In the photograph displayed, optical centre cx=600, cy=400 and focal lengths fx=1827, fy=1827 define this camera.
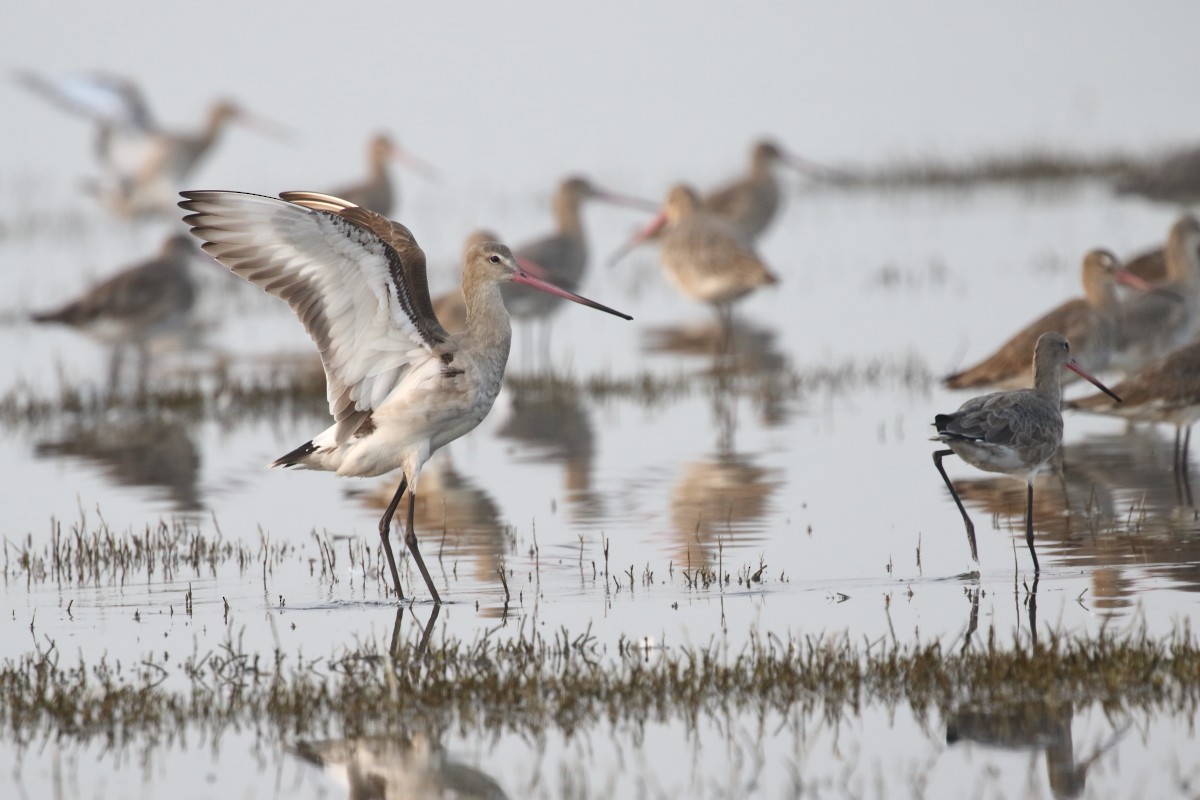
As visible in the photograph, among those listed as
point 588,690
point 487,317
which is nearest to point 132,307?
point 487,317

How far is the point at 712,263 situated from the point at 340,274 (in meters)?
7.94

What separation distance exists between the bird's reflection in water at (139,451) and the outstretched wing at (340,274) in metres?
2.39

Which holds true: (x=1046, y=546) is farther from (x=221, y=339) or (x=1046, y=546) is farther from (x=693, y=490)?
(x=221, y=339)

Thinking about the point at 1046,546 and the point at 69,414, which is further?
the point at 69,414

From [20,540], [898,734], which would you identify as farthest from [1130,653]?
[20,540]

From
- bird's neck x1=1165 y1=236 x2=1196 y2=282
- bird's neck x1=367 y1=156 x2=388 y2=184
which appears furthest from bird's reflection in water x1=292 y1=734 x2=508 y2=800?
bird's neck x1=367 y1=156 x2=388 y2=184

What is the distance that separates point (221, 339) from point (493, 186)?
41.0 feet

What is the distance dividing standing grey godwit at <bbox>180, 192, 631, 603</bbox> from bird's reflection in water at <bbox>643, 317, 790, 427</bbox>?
14.1 ft

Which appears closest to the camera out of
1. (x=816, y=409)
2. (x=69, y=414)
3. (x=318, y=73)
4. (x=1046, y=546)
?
(x=1046, y=546)

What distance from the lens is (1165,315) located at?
11.9 meters

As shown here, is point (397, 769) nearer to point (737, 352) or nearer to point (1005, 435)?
point (1005, 435)

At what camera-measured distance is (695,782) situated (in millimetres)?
5363

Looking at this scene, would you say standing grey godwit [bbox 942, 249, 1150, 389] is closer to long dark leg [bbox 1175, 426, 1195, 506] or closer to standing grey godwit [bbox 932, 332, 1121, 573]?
long dark leg [bbox 1175, 426, 1195, 506]

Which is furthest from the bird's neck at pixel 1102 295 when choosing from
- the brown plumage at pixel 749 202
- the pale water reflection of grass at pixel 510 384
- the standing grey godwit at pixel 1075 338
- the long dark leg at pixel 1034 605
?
the brown plumage at pixel 749 202
